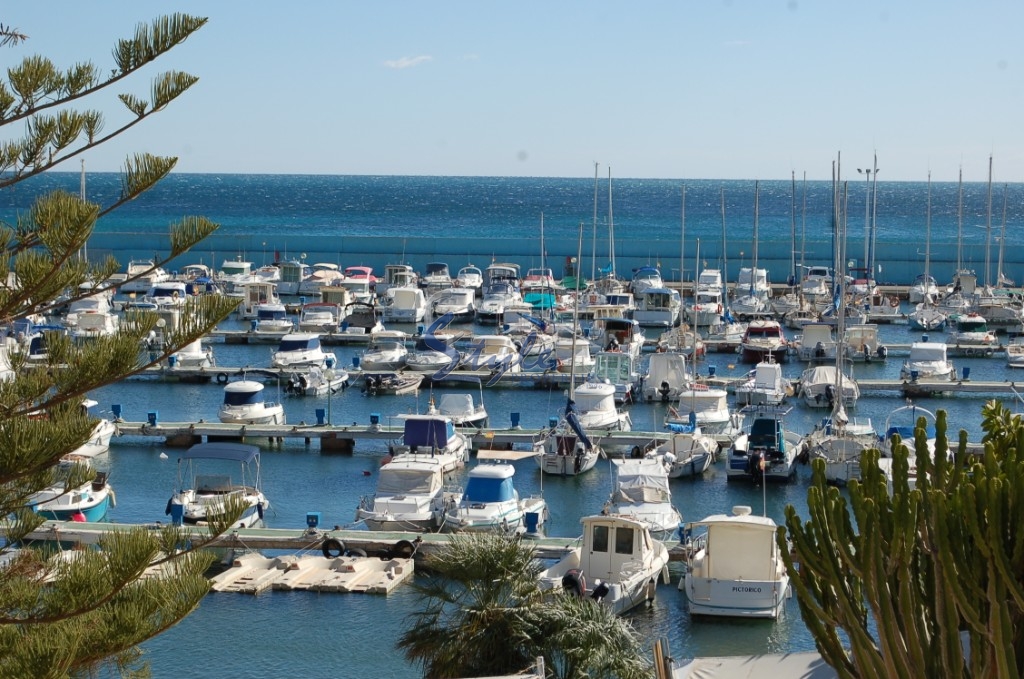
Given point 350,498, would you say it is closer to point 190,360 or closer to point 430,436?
point 430,436

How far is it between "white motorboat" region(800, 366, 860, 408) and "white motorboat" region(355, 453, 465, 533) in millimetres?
14361

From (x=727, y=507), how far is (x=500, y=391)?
14.4 meters

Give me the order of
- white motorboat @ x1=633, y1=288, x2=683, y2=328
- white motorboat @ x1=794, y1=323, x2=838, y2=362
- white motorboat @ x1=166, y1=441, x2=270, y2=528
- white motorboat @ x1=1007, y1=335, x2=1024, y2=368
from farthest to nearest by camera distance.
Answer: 1. white motorboat @ x1=633, y1=288, x2=683, y2=328
2. white motorboat @ x1=794, y1=323, x2=838, y2=362
3. white motorboat @ x1=1007, y1=335, x2=1024, y2=368
4. white motorboat @ x1=166, y1=441, x2=270, y2=528

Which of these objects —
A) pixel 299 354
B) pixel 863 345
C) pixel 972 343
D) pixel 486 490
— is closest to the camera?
pixel 486 490

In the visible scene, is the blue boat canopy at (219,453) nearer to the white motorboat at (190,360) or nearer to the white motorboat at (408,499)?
the white motorboat at (408,499)

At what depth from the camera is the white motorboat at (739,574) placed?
20.3 m

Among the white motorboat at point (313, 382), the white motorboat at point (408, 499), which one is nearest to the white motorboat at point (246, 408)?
the white motorboat at point (313, 382)

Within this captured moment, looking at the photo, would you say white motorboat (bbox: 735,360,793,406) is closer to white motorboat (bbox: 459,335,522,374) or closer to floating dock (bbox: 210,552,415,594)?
white motorboat (bbox: 459,335,522,374)

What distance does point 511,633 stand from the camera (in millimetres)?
14617

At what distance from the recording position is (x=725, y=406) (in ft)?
112

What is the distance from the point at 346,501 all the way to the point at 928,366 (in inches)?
772

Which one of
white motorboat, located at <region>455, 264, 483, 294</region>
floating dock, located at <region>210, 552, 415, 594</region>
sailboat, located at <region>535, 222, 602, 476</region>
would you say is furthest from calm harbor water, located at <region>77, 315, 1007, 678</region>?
white motorboat, located at <region>455, 264, 483, 294</region>

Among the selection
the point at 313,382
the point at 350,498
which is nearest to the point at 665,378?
the point at 313,382

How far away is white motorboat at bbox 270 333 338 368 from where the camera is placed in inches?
1639
